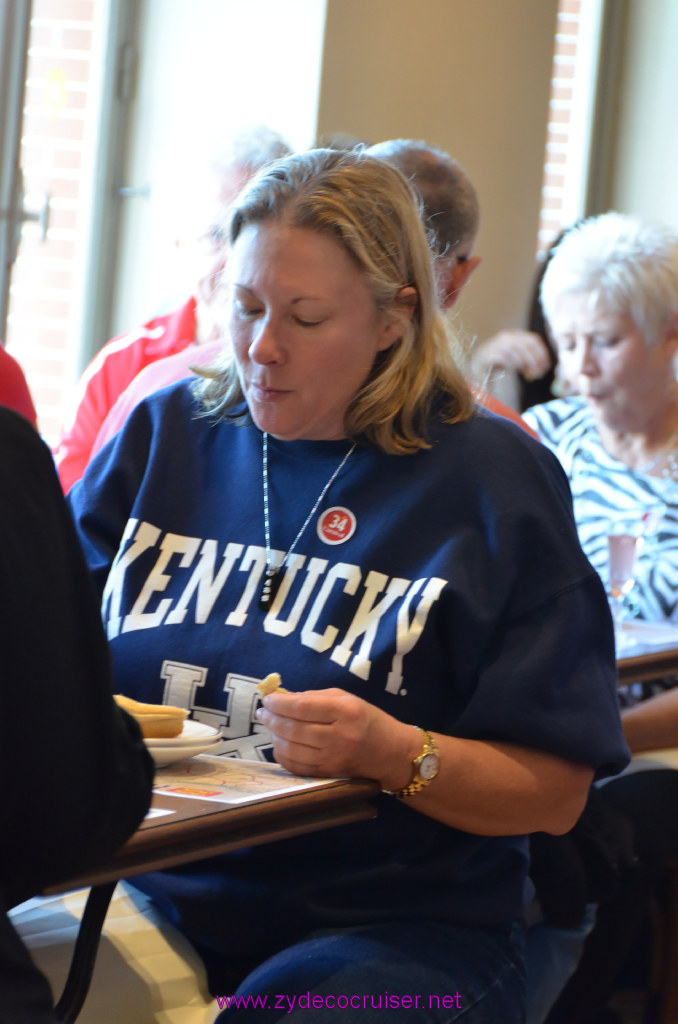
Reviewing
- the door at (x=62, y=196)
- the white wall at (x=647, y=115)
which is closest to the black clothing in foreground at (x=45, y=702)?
the door at (x=62, y=196)

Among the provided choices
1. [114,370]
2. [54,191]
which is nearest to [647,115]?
[54,191]

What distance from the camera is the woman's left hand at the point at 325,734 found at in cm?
120

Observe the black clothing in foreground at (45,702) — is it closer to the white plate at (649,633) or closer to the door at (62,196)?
the white plate at (649,633)

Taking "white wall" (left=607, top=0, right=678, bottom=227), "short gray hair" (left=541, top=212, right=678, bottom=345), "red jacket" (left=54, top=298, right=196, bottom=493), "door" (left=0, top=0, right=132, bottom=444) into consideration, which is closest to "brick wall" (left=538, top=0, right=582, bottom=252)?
"white wall" (left=607, top=0, right=678, bottom=227)

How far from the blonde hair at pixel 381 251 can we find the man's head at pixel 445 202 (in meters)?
Answer: 0.71

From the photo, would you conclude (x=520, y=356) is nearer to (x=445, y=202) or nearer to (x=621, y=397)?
(x=621, y=397)

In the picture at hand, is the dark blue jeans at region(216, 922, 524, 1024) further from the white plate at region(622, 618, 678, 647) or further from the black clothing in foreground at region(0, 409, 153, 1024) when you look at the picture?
the white plate at region(622, 618, 678, 647)

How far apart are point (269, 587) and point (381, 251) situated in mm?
438

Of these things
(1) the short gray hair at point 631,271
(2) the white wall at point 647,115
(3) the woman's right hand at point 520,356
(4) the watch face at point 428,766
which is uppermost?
(2) the white wall at point 647,115

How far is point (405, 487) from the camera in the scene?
1.45 meters

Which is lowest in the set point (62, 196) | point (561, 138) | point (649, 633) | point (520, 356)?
point (649, 633)

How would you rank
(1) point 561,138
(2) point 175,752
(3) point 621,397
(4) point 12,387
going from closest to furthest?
1. (2) point 175,752
2. (4) point 12,387
3. (3) point 621,397
4. (1) point 561,138

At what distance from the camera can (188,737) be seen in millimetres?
1195

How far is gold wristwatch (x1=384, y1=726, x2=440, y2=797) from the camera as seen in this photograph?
4.20 ft
